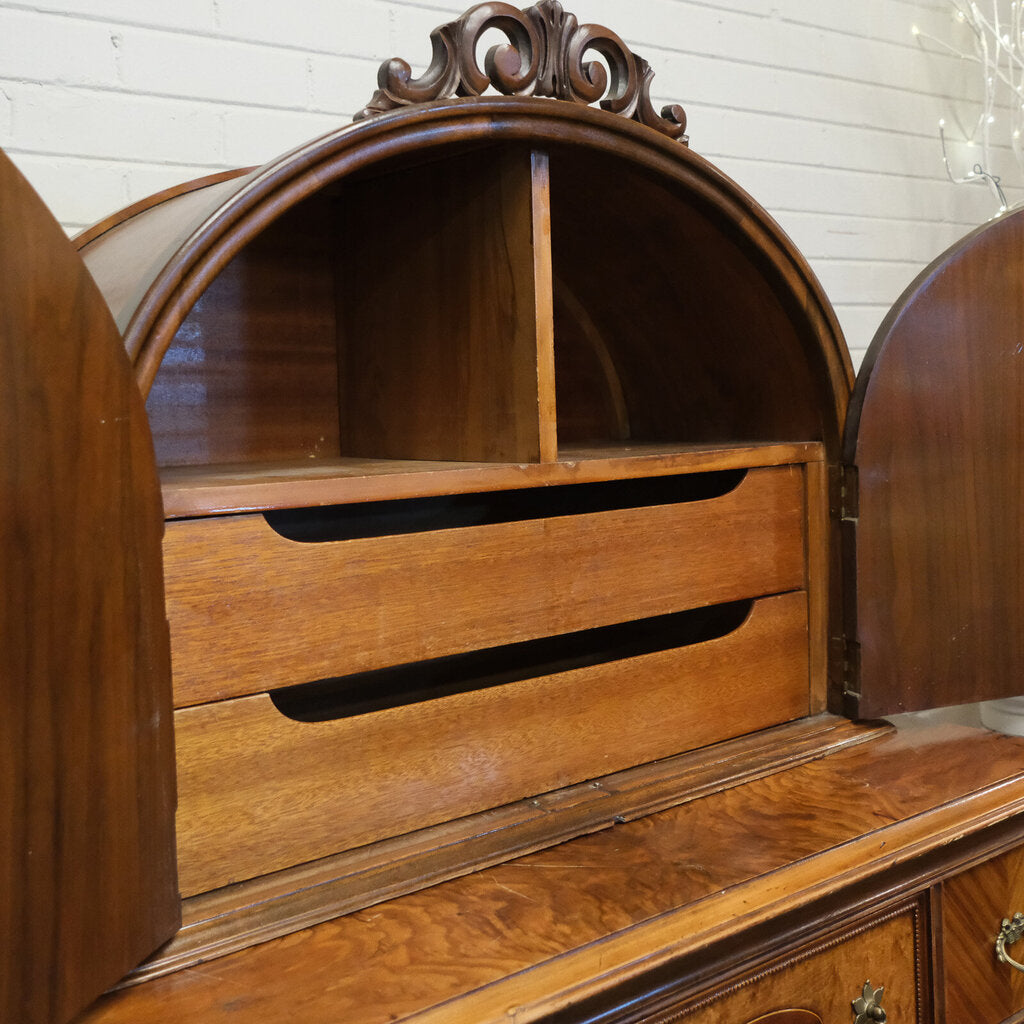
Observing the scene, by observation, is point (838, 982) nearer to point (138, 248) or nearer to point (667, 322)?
point (667, 322)

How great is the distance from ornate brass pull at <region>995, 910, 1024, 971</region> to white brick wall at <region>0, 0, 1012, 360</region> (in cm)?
120

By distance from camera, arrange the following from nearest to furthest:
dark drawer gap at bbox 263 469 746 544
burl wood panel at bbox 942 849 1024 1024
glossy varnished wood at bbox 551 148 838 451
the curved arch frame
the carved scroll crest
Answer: the curved arch frame → the carved scroll crest → burl wood panel at bbox 942 849 1024 1024 → glossy varnished wood at bbox 551 148 838 451 → dark drawer gap at bbox 263 469 746 544

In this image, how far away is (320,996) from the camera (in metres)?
0.68

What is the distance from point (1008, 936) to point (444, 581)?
26.6 inches

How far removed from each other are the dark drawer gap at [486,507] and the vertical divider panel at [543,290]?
0.25 m

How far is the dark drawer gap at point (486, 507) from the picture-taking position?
3.90ft

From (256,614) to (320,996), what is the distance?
272 mm

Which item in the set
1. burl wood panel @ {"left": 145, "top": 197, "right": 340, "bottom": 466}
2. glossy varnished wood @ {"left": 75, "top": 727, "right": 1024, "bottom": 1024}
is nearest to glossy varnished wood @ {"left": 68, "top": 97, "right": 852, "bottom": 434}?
burl wood panel @ {"left": 145, "top": 197, "right": 340, "bottom": 466}

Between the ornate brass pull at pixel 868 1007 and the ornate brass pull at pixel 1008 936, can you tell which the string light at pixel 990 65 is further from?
the ornate brass pull at pixel 868 1007

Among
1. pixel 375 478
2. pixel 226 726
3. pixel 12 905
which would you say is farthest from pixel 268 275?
pixel 12 905

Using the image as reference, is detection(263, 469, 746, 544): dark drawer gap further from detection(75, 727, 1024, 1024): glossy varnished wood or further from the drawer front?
the drawer front

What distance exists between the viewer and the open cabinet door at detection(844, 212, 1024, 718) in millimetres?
1113

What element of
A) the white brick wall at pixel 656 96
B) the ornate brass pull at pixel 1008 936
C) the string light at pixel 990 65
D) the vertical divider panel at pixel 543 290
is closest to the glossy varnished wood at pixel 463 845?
the ornate brass pull at pixel 1008 936

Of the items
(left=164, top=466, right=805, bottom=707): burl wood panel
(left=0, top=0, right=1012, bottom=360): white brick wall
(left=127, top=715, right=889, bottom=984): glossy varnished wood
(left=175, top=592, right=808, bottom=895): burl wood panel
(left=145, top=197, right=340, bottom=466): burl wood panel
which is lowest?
(left=127, top=715, right=889, bottom=984): glossy varnished wood
